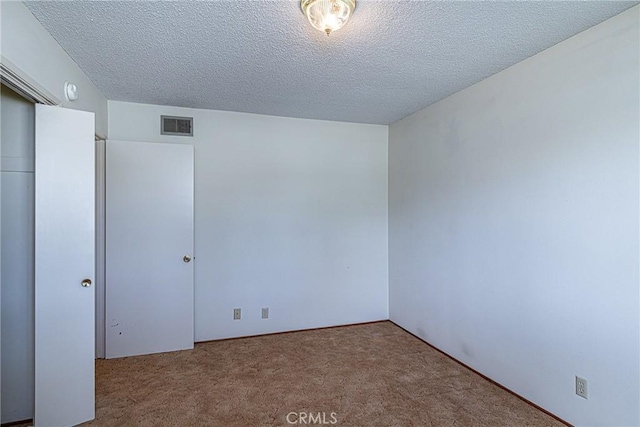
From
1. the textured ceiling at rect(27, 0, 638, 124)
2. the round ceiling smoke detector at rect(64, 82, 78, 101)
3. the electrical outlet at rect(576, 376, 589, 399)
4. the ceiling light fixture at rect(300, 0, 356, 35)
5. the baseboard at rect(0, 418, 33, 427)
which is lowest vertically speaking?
the baseboard at rect(0, 418, 33, 427)

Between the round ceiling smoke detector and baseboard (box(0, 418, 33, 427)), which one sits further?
the round ceiling smoke detector

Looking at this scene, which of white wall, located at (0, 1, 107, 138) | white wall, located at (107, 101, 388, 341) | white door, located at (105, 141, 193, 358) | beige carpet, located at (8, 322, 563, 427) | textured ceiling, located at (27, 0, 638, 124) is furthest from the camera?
white wall, located at (107, 101, 388, 341)

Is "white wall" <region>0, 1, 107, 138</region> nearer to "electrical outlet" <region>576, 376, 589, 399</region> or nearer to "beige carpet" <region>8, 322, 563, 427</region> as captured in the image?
"beige carpet" <region>8, 322, 563, 427</region>

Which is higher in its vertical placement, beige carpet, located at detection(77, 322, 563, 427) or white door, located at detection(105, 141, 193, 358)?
white door, located at detection(105, 141, 193, 358)

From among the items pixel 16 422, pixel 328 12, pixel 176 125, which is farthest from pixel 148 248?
pixel 328 12

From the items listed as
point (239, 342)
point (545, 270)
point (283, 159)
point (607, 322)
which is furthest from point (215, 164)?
point (607, 322)

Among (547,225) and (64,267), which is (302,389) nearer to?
(64,267)

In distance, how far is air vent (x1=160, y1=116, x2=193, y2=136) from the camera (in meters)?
3.38

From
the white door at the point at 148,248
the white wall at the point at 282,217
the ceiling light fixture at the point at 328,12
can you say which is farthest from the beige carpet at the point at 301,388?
the ceiling light fixture at the point at 328,12

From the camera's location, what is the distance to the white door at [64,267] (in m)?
1.99

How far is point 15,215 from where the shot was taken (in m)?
2.11

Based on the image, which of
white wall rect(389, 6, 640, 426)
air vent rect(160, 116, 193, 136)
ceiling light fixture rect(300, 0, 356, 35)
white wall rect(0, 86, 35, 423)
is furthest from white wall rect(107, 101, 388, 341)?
ceiling light fixture rect(300, 0, 356, 35)

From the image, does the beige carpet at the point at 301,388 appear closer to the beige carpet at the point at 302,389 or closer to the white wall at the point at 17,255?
the beige carpet at the point at 302,389

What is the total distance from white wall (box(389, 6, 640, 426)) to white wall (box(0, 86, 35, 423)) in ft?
10.8
